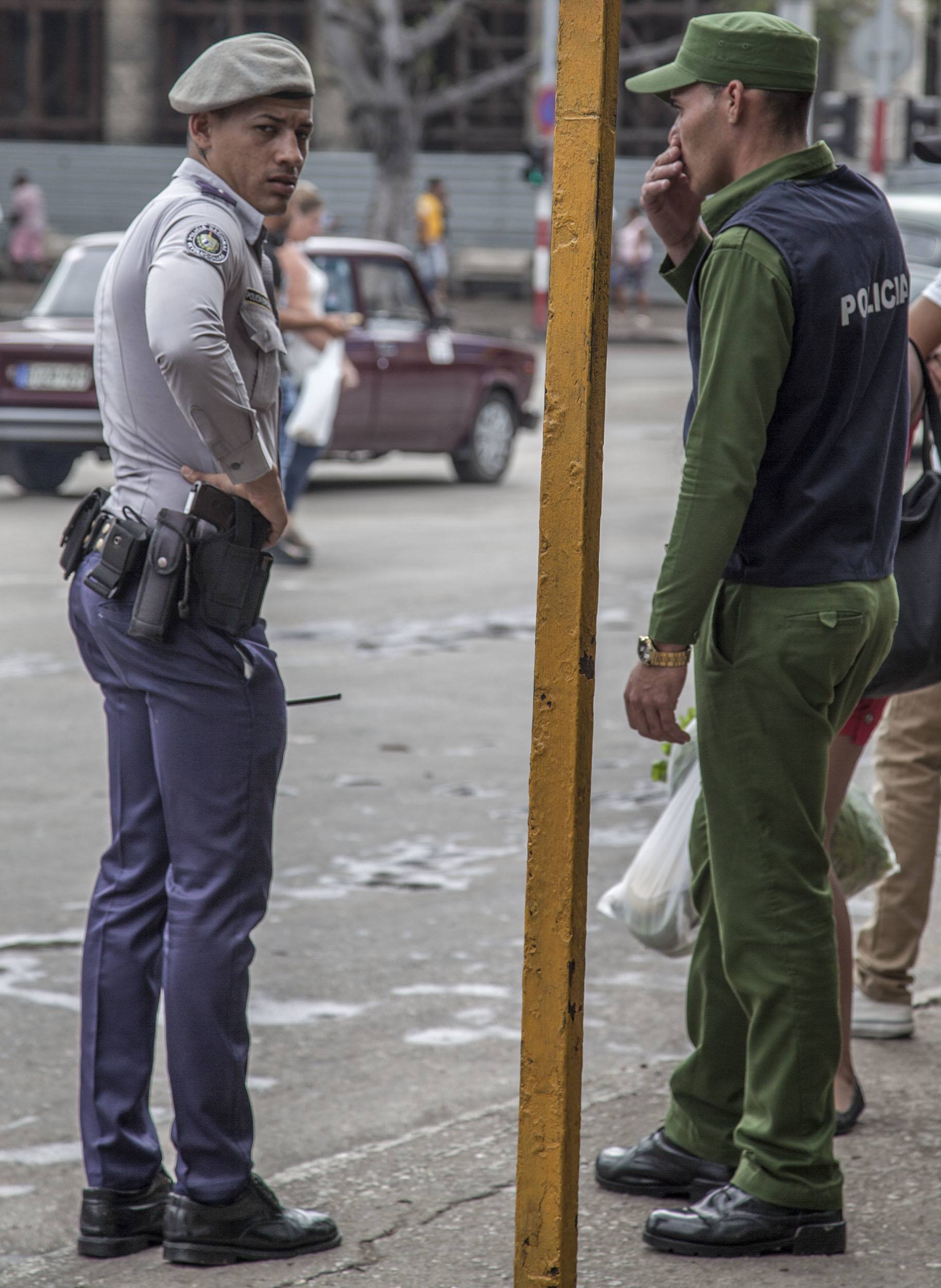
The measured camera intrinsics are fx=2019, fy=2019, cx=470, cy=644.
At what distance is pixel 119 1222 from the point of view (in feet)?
10.9

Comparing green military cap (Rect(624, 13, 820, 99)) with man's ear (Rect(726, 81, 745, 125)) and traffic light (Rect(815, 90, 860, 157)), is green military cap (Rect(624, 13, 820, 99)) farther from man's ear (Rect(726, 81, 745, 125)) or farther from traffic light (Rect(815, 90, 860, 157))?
traffic light (Rect(815, 90, 860, 157))

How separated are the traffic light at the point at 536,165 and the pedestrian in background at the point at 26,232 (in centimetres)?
1065

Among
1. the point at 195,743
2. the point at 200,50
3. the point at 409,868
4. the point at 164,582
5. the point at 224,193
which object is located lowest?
the point at 409,868

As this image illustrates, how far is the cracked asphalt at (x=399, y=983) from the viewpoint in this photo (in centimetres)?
333

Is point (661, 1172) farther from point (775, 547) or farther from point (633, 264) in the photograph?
point (633, 264)

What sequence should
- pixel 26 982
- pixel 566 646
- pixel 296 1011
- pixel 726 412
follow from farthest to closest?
pixel 26 982 → pixel 296 1011 → pixel 726 412 → pixel 566 646

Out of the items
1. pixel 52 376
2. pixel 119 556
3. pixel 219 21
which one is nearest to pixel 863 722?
pixel 119 556

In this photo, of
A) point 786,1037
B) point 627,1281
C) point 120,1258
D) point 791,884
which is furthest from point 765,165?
point 120,1258

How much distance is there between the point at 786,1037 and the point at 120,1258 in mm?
1147

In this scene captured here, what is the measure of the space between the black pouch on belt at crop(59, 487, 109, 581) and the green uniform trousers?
40.8 inches

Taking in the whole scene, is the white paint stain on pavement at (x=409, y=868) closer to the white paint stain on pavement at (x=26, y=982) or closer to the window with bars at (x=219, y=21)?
the white paint stain on pavement at (x=26, y=982)

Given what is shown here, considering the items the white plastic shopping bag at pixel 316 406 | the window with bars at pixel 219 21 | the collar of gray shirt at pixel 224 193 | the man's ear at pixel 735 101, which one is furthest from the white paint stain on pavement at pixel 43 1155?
the window with bars at pixel 219 21

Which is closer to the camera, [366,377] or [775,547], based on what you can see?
[775,547]

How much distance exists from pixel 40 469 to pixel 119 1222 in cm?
1124
